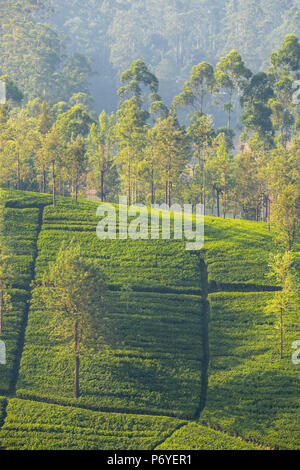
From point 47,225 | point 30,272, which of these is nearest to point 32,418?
point 30,272

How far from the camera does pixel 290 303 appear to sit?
79.1 meters

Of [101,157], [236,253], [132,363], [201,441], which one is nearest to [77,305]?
[132,363]

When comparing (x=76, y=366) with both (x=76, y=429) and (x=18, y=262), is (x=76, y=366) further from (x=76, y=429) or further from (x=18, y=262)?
(x=18, y=262)

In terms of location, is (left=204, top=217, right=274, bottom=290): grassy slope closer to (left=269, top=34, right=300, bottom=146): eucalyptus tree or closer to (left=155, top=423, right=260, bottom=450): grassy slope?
(left=155, top=423, right=260, bottom=450): grassy slope

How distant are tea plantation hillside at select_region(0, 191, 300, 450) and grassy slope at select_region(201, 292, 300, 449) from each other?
0.12 meters

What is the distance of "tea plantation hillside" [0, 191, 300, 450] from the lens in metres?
62.8

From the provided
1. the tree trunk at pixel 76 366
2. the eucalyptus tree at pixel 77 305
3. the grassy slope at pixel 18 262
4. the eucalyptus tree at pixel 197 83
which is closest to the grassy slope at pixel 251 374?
the tree trunk at pixel 76 366

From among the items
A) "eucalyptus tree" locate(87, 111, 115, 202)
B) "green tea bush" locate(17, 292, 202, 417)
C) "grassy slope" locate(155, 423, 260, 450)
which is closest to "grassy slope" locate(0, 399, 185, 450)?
"grassy slope" locate(155, 423, 260, 450)

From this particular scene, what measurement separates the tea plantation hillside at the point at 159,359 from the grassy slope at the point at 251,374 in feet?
0.41

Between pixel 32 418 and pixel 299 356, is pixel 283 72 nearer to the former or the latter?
pixel 299 356

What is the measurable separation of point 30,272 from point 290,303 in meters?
35.8

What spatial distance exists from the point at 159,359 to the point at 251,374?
10.8 meters

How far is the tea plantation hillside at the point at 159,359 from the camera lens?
62781 millimetres

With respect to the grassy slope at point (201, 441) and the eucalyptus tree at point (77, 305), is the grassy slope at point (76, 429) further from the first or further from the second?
the eucalyptus tree at point (77, 305)
